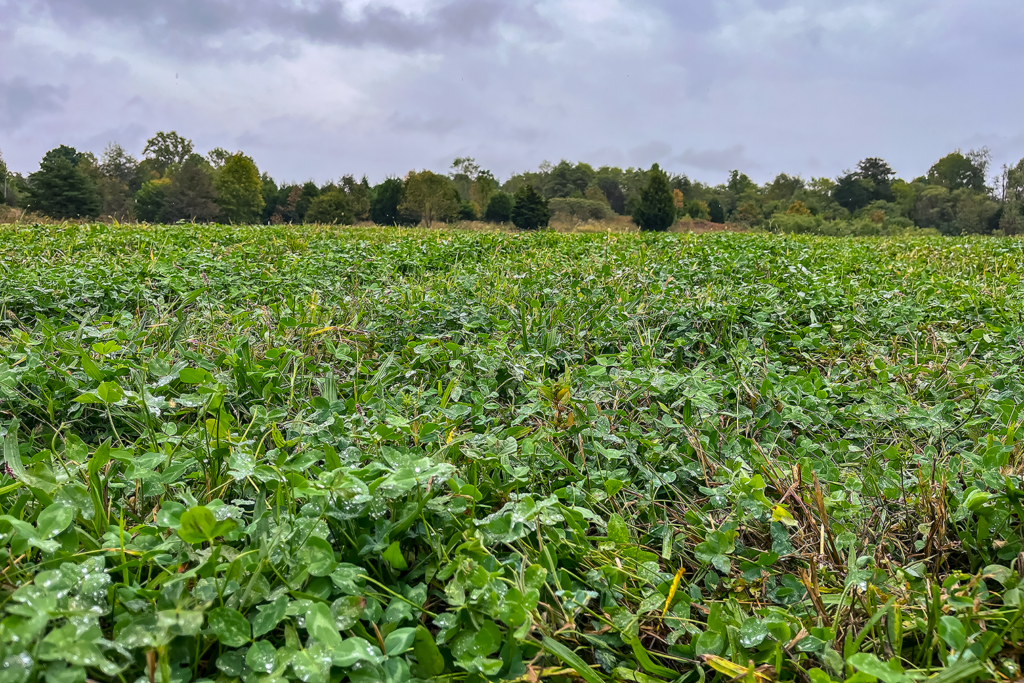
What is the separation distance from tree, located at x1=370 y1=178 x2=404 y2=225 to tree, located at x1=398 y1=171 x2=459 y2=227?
137 inches

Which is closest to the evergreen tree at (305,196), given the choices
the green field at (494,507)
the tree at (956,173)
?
the green field at (494,507)

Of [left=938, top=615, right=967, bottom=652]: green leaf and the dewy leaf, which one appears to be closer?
[left=938, top=615, right=967, bottom=652]: green leaf

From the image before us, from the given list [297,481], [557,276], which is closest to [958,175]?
[557,276]

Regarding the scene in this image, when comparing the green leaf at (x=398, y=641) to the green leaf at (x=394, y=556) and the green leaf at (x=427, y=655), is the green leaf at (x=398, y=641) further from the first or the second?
the green leaf at (x=394, y=556)

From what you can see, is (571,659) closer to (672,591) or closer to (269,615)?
(672,591)

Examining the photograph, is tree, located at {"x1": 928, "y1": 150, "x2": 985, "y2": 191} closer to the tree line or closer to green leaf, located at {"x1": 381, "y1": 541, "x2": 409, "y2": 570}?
the tree line

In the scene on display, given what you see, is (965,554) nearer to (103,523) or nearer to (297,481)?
(297,481)

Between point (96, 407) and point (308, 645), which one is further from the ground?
point (96, 407)

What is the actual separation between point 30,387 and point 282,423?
0.93 m

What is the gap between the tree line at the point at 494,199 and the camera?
31266 mm

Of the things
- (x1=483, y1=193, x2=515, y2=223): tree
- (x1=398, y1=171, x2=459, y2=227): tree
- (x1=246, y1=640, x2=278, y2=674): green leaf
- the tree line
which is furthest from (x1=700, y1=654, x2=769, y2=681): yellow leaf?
(x1=483, y1=193, x2=515, y2=223): tree

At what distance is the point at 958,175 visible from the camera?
50188 mm

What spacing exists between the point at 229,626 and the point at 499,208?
40.3 metres

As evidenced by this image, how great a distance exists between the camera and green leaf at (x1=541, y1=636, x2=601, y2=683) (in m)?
0.94
